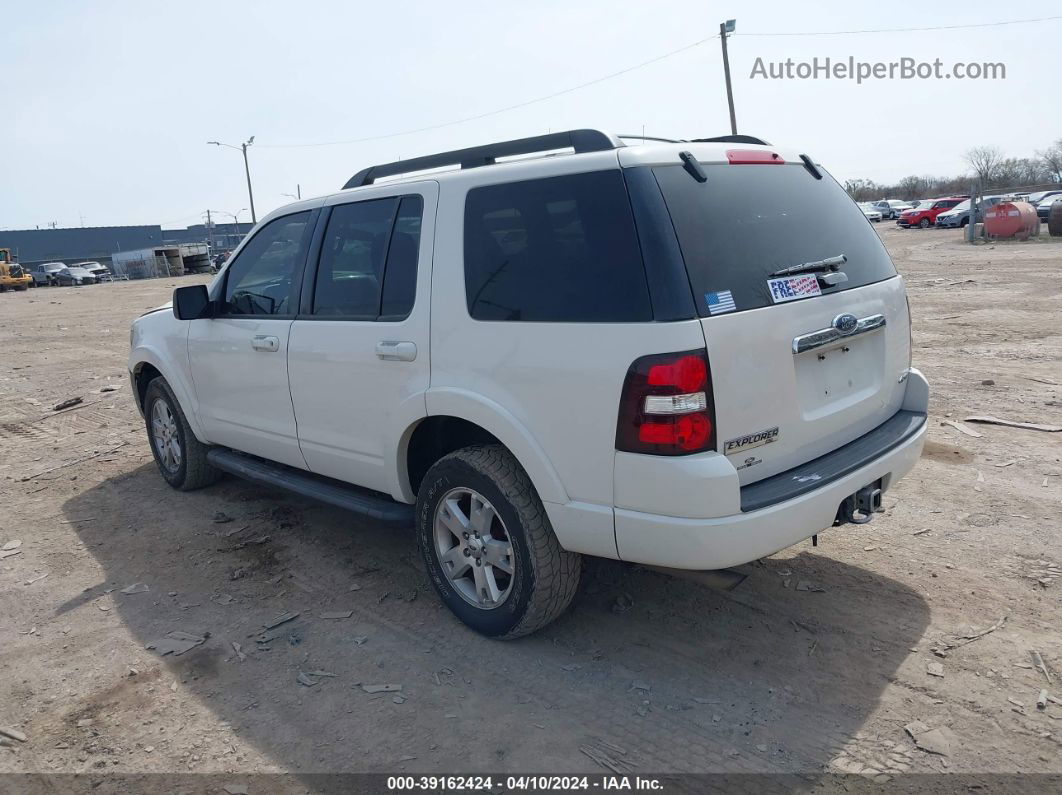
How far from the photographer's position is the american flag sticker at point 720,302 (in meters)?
2.94

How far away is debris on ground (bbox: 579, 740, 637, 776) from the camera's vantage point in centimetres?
282

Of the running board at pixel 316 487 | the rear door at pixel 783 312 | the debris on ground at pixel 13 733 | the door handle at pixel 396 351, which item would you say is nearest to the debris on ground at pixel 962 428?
the rear door at pixel 783 312

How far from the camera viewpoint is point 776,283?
3.17 m

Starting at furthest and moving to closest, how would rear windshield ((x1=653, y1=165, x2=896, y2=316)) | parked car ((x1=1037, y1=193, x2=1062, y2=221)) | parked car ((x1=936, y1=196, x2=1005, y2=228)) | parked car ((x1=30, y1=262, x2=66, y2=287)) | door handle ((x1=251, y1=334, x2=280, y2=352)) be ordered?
parked car ((x1=30, y1=262, x2=66, y2=287)), parked car ((x1=936, y1=196, x2=1005, y2=228)), parked car ((x1=1037, y1=193, x2=1062, y2=221)), door handle ((x1=251, y1=334, x2=280, y2=352)), rear windshield ((x1=653, y1=165, x2=896, y2=316))

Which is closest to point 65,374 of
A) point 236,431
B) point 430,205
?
point 236,431

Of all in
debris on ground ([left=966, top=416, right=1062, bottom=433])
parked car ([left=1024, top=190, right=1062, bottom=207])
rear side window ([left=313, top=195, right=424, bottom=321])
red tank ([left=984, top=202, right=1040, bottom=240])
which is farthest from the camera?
parked car ([left=1024, top=190, right=1062, bottom=207])

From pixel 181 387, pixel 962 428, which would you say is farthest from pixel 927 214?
pixel 181 387

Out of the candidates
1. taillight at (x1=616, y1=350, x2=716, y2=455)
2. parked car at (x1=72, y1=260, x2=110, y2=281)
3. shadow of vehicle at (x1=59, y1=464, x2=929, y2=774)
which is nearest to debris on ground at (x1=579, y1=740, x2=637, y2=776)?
shadow of vehicle at (x1=59, y1=464, x2=929, y2=774)

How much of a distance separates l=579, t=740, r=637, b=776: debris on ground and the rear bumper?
0.67m

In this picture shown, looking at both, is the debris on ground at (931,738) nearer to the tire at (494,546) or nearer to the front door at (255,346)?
the tire at (494,546)

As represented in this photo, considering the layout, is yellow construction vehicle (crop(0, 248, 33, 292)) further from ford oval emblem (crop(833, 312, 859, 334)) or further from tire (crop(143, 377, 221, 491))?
ford oval emblem (crop(833, 312, 859, 334))

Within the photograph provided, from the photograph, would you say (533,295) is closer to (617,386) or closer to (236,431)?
(617,386)

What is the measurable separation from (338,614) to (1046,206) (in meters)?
41.4

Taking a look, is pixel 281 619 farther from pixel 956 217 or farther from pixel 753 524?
pixel 956 217
